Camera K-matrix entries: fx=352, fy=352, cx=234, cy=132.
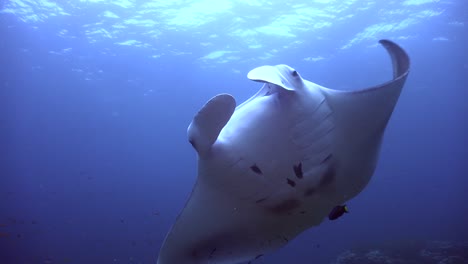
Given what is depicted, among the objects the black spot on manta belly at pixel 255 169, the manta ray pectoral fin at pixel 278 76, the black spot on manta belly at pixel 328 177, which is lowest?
the black spot on manta belly at pixel 328 177

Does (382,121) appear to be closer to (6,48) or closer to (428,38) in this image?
(428,38)

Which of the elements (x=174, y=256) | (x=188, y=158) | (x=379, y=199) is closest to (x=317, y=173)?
(x=174, y=256)

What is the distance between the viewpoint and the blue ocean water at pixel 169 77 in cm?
1628

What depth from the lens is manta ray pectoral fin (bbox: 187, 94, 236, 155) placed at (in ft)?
7.75

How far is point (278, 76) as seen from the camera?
8.41 ft

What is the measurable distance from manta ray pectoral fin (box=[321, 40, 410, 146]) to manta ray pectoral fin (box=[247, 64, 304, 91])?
314 millimetres

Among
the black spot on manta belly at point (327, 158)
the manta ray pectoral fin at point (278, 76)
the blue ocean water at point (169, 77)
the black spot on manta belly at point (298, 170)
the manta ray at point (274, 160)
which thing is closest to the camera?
the manta ray pectoral fin at point (278, 76)

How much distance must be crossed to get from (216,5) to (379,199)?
6246cm

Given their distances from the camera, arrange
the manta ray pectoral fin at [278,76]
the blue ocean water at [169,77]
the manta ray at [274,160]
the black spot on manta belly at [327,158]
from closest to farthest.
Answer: the manta ray pectoral fin at [278,76] < the manta ray at [274,160] < the black spot on manta belly at [327,158] < the blue ocean water at [169,77]

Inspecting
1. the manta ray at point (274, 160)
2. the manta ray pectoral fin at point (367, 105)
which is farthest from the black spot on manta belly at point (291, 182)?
the manta ray pectoral fin at point (367, 105)

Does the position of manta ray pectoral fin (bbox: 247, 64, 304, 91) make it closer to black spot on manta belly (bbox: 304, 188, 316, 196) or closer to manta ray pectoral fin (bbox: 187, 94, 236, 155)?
manta ray pectoral fin (bbox: 187, 94, 236, 155)

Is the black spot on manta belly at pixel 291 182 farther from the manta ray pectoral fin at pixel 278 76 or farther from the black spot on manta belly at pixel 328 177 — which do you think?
the manta ray pectoral fin at pixel 278 76

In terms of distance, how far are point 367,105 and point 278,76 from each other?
86cm

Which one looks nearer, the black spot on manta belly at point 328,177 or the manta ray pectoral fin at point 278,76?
the manta ray pectoral fin at point 278,76
